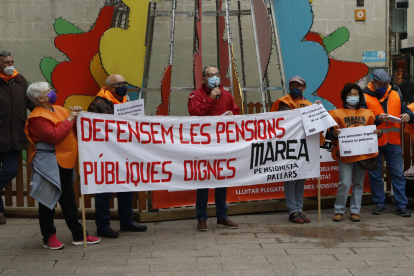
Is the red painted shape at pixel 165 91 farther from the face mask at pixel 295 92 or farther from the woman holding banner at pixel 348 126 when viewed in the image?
the woman holding banner at pixel 348 126

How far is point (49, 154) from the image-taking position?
18.7 ft

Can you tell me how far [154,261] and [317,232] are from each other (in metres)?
2.11

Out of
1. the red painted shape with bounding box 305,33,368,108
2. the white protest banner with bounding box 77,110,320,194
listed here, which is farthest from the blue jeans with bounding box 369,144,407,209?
the red painted shape with bounding box 305,33,368,108

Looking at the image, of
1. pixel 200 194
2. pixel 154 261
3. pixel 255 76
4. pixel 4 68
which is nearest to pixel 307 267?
pixel 154 261

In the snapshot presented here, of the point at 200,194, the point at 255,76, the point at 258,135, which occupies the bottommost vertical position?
the point at 200,194

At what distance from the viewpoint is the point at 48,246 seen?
589 cm

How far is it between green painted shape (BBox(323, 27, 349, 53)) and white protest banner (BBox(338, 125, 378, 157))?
12.8 feet

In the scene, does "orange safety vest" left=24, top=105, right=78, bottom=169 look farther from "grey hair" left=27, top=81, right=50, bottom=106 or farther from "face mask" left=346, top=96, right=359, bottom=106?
"face mask" left=346, top=96, right=359, bottom=106

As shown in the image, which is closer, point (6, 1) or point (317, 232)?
point (317, 232)

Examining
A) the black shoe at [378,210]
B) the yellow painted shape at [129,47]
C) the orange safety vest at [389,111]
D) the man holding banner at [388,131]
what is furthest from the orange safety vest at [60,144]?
the black shoe at [378,210]

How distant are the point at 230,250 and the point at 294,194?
1.76 meters

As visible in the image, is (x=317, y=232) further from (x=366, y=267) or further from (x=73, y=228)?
(x=73, y=228)

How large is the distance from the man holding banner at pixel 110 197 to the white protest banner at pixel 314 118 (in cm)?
219

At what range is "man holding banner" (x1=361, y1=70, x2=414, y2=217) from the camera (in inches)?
293
